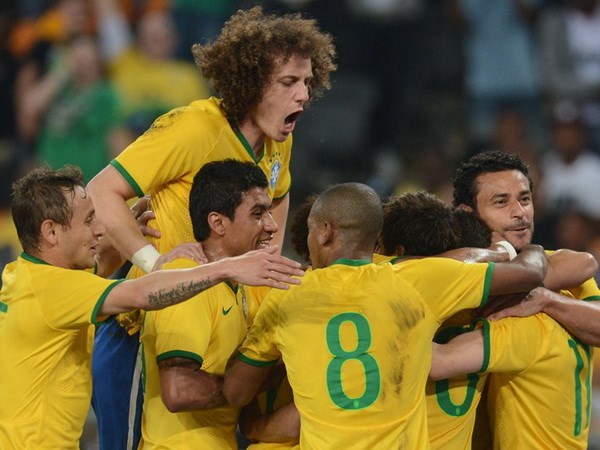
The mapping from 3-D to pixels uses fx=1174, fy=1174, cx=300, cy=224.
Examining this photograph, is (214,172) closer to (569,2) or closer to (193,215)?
(193,215)

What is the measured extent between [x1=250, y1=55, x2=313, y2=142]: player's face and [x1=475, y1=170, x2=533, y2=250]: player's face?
0.88m

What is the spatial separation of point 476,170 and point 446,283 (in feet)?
3.29

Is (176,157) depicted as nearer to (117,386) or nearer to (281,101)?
(281,101)

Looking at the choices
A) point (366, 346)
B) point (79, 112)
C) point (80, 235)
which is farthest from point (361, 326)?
point (79, 112)

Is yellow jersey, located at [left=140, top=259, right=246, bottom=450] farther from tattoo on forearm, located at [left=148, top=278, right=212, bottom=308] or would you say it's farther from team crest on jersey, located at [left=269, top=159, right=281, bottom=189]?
team crest on jersey, located at [left=269, top=159, right=281, bottom=189]

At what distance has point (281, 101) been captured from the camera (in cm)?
523

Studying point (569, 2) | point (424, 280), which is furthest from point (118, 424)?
point (569, 2)

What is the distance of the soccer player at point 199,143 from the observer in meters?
5.02

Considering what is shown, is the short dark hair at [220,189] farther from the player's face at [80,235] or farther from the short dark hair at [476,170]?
the short dark hair at [476,170]

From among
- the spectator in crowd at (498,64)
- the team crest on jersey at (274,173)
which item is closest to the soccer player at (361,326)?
the team crest on jersey at (274,173)

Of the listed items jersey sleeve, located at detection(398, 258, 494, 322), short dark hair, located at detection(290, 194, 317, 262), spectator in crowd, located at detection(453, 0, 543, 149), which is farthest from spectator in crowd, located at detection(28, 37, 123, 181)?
jersey sleeve, located at detection(398, 258, 494, 322)

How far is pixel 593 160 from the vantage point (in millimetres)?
10570

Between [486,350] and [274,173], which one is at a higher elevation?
[274,173]

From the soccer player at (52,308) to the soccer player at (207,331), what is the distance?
0.87 feet
